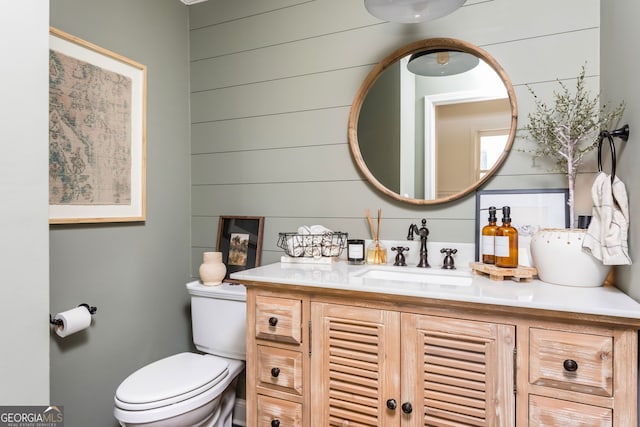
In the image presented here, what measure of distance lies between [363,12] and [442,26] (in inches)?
16.3

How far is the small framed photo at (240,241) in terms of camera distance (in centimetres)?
215

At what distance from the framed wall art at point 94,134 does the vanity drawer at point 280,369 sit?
107 centimetres

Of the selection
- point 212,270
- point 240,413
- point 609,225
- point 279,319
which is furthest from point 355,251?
point 240,413

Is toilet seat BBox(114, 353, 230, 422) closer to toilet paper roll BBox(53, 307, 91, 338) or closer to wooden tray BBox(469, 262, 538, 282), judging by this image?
toilet paper roll BBox(53, 307, 91, 338)

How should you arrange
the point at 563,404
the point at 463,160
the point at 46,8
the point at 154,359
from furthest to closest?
the point at 154,359 < the point at 463,160 < the point at 46,8 < the point at 563,404

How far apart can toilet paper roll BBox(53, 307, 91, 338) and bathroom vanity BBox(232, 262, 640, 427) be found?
75 centimetres

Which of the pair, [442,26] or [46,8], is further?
[442,26]

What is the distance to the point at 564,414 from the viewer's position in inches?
41.1

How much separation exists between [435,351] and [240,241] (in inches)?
52.9

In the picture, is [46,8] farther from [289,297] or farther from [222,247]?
[222,247]

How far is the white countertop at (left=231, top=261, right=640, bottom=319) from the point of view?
3.34 feet

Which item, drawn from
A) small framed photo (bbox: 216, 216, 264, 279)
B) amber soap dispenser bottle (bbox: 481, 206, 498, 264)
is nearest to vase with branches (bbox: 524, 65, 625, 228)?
amber soap dispenser bottle (bbox: 481, 206, 498, 264)

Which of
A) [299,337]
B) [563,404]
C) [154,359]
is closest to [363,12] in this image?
[299,337]

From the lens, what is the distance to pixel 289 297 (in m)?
1.40
